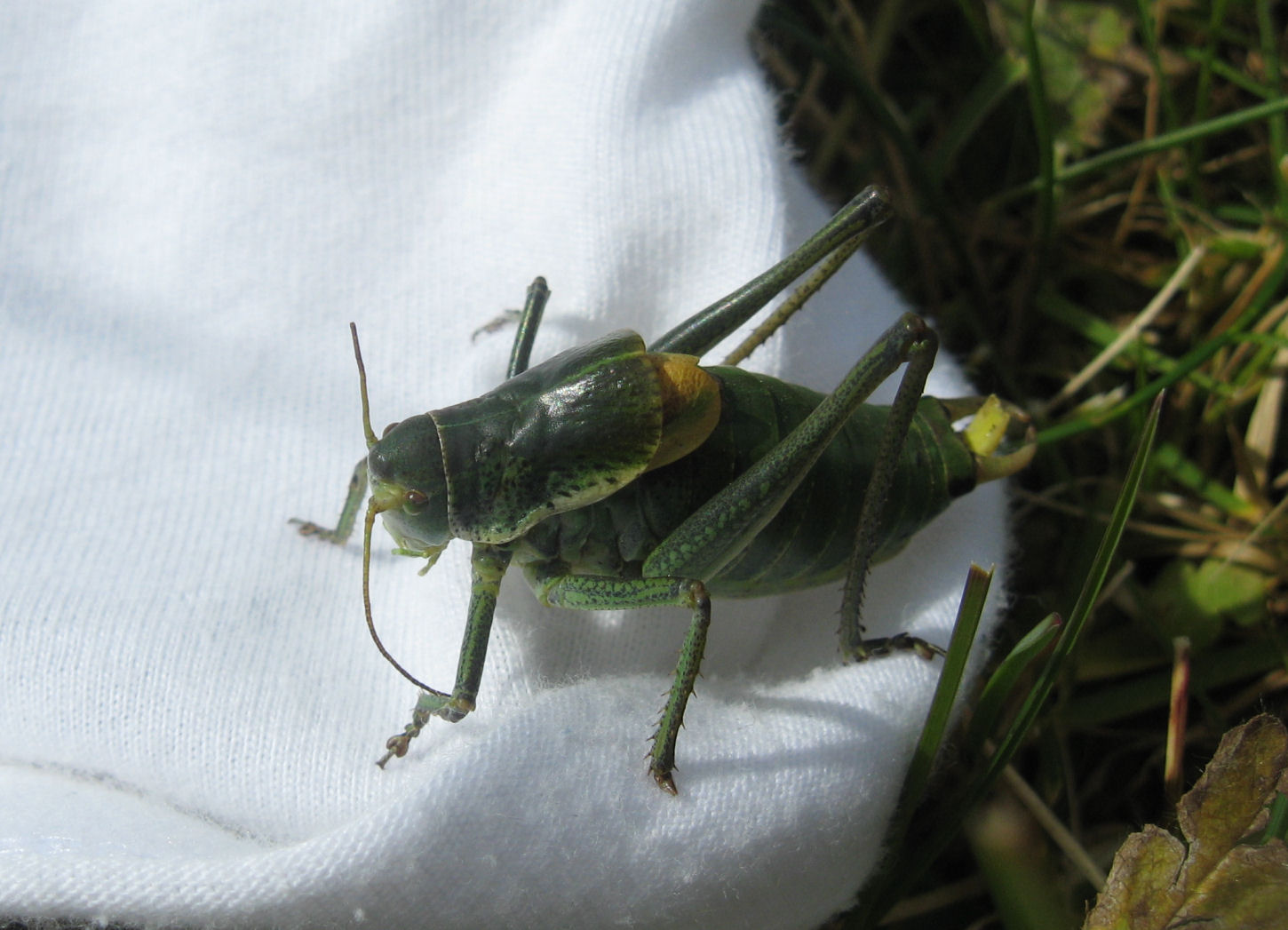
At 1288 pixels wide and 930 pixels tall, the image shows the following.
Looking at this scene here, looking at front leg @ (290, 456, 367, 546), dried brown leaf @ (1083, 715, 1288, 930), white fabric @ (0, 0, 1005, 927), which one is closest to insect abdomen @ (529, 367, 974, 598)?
white fabric @ (0, 0, 1005, 927)

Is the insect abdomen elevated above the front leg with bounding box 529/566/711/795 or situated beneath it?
elevated above

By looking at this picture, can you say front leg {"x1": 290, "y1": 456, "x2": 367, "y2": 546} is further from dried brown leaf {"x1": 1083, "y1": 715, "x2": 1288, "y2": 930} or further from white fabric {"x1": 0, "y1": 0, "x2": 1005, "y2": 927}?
dried brown leaf {"x1": 1083, "y1": 715, "x2": 1288, "y2": 930}

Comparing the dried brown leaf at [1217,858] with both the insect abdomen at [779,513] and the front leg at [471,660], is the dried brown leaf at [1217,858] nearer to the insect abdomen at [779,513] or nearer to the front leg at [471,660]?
the insect abdomen at [779,513]

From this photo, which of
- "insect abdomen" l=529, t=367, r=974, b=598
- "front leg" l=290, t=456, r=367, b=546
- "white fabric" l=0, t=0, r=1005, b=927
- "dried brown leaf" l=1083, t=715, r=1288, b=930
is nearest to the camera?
"dried brown leaf" l=1083, t=715, r=1288, b=930

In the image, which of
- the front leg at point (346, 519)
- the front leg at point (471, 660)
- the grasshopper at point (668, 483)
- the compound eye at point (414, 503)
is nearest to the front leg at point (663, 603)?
the grasshopper at point (668, 483)

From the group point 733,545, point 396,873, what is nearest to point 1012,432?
point 733,545
